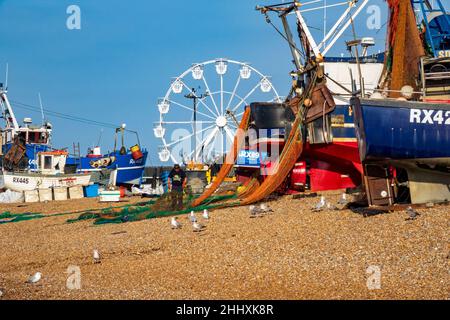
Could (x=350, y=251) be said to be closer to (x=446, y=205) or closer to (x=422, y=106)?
(x=446, y=205)

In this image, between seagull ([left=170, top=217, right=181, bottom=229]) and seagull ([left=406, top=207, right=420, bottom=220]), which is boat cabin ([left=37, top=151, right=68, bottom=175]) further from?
seagull ([left=406, top=207, right=420, bottom=220])

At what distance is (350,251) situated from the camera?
403 inches

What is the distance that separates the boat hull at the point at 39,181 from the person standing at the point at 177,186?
58.5ft

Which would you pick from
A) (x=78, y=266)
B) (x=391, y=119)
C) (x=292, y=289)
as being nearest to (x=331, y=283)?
(x=292, y=289)

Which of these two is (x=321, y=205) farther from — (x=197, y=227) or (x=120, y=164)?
(x=120, y=164)

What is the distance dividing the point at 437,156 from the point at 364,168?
1.57 m

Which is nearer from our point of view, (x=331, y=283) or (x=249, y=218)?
(x=331, y=283)

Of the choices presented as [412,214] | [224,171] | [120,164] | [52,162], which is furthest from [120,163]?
[412,214]

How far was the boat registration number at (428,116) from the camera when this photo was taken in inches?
528

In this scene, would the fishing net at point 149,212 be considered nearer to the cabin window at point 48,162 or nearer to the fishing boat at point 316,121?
the fishing boat at point 316,121

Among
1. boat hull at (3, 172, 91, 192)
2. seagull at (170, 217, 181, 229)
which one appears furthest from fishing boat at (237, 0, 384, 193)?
boat hull at (3, 172, 91, 192)

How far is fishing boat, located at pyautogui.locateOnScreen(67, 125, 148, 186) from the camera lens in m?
39.0

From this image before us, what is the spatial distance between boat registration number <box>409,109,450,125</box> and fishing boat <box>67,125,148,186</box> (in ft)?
88.1

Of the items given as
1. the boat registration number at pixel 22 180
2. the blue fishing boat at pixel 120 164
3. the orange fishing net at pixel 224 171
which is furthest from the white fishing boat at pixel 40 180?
the orange fishing net at pixel 224 171
